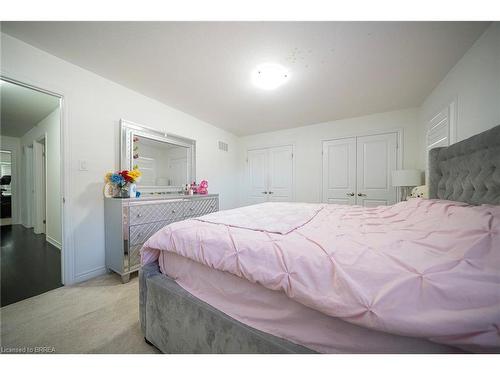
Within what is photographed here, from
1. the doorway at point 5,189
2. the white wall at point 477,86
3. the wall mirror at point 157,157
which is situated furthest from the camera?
the doorway at point 5,189

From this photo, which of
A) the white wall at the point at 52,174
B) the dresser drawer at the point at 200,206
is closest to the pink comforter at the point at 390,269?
the dresser drawer at the point at 200,206

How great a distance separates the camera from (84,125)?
204 cm

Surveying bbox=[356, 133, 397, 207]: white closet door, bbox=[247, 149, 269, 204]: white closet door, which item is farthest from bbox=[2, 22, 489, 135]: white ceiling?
bbox=[247, 149, 269, 204]: white closet door

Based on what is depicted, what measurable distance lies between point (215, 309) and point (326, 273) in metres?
0.60

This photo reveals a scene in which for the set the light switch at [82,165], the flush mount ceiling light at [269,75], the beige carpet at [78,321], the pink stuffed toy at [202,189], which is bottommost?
the beige carpet at [78,321]

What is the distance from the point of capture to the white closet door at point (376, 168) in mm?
3113

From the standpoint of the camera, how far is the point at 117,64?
191cm

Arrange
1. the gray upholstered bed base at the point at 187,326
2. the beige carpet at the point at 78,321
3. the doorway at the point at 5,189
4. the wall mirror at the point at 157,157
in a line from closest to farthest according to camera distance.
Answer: the gray upholstered bed base at the point at 187,326 < the beige carpet at the point at 78,321 < the wall mirror at the point at 157,157 < the doorway at the point at 5,189

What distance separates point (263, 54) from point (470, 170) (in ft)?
6.70

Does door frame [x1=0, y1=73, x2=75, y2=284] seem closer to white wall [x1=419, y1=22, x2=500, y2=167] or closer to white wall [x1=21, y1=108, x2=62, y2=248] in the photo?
white wall [x1=21, y1=108, x2=62, y2=248]

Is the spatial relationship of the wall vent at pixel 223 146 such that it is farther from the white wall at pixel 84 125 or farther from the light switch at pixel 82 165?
the light switch at pixel 82 165

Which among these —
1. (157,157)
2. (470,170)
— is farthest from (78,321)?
(470,170)

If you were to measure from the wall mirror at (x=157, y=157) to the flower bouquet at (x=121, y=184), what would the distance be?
0.25 m
